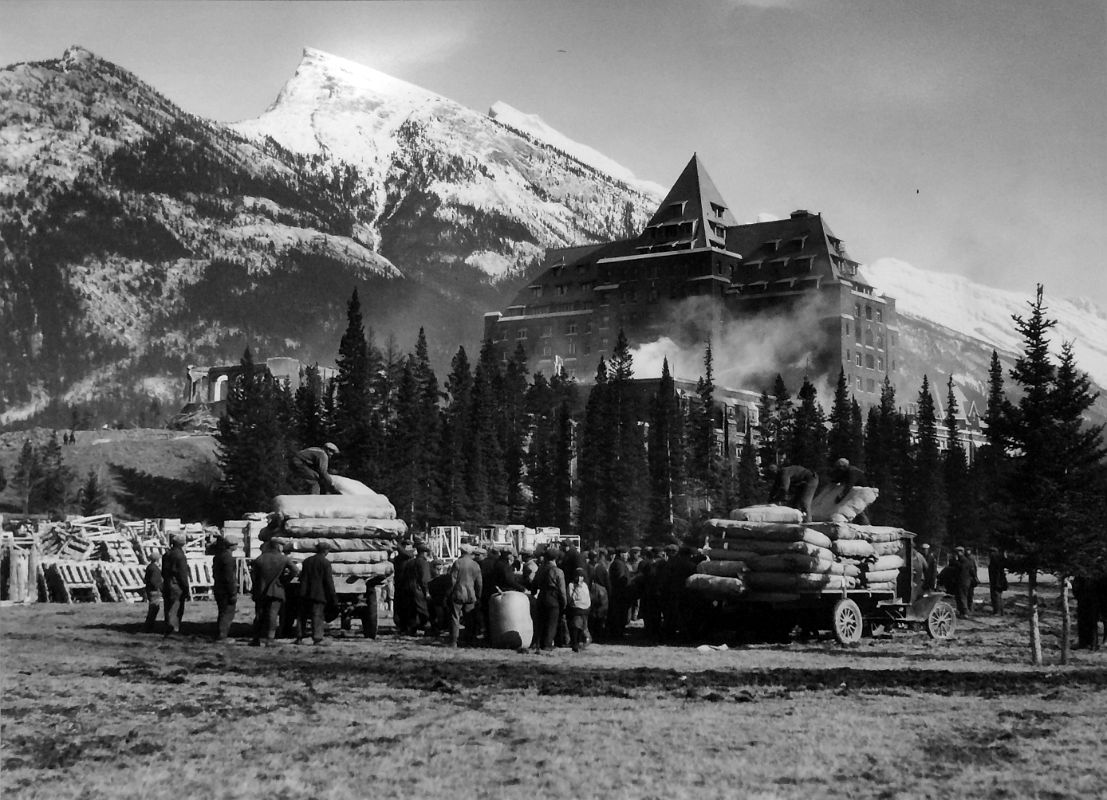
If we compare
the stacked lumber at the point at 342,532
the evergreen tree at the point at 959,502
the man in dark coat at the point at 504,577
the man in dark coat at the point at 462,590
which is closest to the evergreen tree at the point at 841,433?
the evergreen tree at the point at 959,502

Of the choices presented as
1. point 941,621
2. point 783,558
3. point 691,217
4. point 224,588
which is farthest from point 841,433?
point 224,588

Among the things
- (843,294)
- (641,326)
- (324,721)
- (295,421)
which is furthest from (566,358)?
(324,721)

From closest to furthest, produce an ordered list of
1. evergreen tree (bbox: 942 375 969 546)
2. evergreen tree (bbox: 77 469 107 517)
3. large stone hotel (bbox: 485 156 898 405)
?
evergreen tree (bbox: 77 469 107 517) → evergreen tree (bbox: 942 375 969 546) → large stone hotel (bbox: 485 156 898 405)

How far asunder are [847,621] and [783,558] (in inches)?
64.9

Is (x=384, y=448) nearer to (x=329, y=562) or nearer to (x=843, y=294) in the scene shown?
(x=329, y=562)

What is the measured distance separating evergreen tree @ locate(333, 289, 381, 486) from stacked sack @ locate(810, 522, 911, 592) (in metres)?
54.5

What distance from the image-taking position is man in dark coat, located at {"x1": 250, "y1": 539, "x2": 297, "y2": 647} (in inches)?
900

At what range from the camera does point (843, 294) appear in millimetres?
142000

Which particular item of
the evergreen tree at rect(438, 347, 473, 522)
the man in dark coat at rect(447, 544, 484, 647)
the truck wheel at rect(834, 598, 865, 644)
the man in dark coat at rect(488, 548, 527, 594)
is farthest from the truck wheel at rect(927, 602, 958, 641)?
the evergreen tree at rect(438, 347, 473, 522)

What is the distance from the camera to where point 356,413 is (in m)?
83.9

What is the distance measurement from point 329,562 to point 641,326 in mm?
125272

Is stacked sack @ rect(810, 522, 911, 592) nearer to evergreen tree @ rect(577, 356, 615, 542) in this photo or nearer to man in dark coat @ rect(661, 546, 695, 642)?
man in dark coat @ rect(661, 546, 695, 642)

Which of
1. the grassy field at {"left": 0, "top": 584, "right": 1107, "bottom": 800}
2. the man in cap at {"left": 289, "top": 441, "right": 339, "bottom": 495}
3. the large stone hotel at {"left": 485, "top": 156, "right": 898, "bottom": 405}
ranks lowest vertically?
the grassy field at {"left": 0, "top": 584, "right": 1107, "bottom": 800}

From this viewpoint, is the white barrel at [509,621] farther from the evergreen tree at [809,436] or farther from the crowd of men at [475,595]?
the evergreen tree at [809,436]
